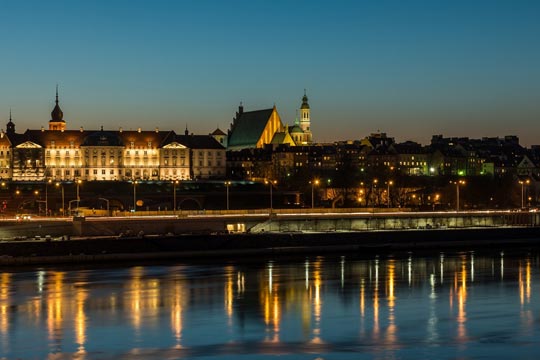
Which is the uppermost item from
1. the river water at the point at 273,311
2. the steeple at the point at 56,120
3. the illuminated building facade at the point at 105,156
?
the steeple at the point at 56,120

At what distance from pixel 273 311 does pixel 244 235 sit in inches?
1182

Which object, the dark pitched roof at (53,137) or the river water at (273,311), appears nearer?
the river water at (273,311)

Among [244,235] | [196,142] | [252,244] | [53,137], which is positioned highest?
[53,137]

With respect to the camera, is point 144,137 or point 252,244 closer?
point 252,244

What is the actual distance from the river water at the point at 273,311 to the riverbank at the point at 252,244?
15.2ft

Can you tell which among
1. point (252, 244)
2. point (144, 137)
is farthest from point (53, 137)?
point (252, 244)

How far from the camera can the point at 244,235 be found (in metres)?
71.7

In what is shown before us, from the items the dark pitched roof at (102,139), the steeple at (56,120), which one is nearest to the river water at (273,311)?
the dark pitched roof at (102,139)

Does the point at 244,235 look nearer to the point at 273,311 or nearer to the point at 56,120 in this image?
the point at 273,311

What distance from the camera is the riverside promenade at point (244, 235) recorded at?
65.2 metres

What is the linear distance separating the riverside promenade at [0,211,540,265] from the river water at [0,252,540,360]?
566 cm

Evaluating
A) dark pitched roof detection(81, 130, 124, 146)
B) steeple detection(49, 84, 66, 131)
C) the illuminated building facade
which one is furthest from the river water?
steeple detection(49, 84, 66, 131)

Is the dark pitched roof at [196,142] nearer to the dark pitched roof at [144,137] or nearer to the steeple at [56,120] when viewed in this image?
the dark pitched roof at [144,137]

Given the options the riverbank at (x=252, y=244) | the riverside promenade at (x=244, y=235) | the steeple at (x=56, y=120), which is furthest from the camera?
the steeple at (x=56, y=120)
